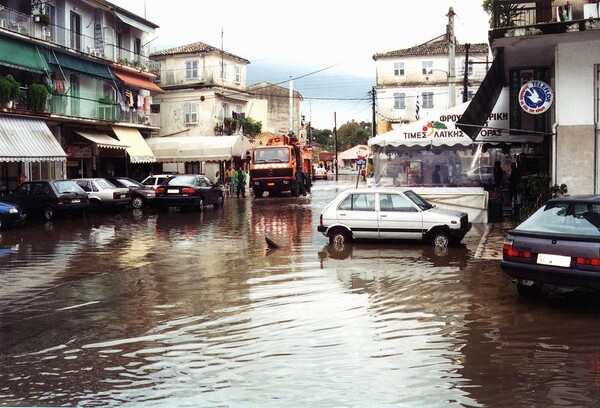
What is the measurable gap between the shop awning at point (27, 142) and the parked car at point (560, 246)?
23337 mm

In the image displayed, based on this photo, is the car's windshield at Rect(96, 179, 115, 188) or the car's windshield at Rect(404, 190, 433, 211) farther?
the car's windshield at Rect(96, 179, 115, 188)

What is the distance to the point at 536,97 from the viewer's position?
14664mm

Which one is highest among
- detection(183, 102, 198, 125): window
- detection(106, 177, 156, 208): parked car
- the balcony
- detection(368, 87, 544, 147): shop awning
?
detection(183, 102, 198, 125): window

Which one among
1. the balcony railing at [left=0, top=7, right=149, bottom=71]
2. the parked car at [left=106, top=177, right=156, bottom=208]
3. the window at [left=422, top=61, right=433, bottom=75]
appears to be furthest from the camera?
the window at [left=422, top=61, right=433, bottom=75]

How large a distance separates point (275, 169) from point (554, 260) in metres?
29.5

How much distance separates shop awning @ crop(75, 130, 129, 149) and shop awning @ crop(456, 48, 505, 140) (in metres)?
23.3

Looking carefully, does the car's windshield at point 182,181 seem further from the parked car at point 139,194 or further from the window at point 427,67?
the window at point 427,67

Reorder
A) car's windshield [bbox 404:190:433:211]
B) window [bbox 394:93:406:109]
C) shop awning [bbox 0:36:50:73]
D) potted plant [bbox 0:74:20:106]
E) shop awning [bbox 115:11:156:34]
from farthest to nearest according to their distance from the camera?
window [bbox 394:93:406:109] < shop awning [bbox 115:11:156:34] < shop awning [bbox 0:36:50:73] < potted plant [bbox 0:74:20:106] < car's windshield [bbox 404:190:433:211]

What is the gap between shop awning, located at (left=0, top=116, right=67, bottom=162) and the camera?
26953mm

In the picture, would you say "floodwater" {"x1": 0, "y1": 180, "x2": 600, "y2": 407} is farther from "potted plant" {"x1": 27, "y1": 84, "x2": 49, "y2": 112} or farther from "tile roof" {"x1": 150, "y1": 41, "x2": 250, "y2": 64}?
"tile roof" {"x1": 150, "y1": 41, "x2": 250, "y2": 64}

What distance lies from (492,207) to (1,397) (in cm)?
1702

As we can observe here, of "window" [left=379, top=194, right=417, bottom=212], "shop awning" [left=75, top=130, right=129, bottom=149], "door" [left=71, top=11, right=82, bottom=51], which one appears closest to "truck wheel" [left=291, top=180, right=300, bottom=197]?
"shop awning" [left=75, top=130, right=129, bottom=149]

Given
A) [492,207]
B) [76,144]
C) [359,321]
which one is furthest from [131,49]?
[359,321]

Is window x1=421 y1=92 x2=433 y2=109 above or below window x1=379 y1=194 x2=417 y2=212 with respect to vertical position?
above
